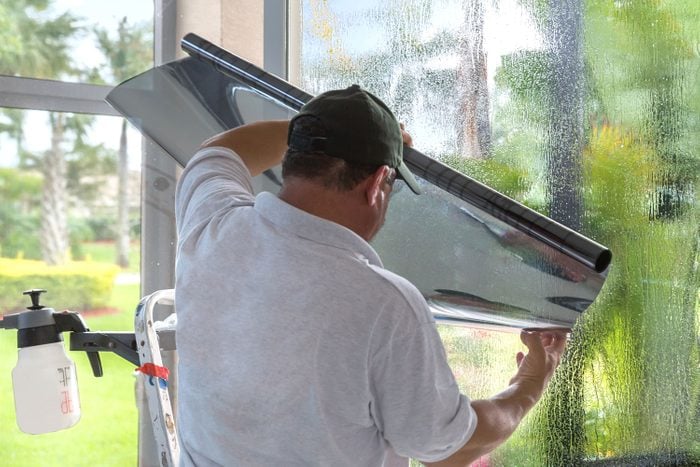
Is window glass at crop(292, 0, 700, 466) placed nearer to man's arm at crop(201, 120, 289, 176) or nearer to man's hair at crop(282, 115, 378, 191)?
man's arm at crop(201, 120, 289, 176)

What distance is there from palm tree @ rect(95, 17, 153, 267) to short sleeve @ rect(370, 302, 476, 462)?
2.95 feet

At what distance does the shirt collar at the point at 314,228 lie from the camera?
95 centimetres

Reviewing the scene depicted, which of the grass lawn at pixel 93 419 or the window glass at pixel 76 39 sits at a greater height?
the window glass at pixel 76 39

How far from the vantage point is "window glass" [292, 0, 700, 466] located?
1.90 m

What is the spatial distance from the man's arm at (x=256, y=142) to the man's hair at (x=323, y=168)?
268mm

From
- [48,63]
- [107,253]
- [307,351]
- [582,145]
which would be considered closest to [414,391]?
[307,351]

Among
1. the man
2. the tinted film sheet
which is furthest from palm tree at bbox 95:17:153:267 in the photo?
the man

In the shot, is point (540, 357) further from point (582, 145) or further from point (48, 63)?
point (48, 63)

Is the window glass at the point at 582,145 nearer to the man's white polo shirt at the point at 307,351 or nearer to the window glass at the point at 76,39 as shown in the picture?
the window glass at the point at 76,39

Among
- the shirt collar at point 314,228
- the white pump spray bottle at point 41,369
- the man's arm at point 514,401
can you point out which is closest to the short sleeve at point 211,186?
the shirt collar at point 314,228

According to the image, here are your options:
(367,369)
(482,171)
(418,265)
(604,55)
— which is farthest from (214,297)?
(604,55)

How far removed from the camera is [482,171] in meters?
1.97

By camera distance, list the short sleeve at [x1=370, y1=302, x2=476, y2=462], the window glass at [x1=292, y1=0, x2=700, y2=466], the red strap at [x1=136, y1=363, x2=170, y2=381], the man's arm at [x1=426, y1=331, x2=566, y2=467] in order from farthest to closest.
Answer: the window glass at [x1=292, y1=0, x2=700, y2=466] → the red strap at [x1=136, y1=363, x2=170, y2=381] → the man's arm at [x1=426, y1=331, x2=566, y2=467] → the short sleeve at [x1=370, y1=302, x2=476, y2=462]

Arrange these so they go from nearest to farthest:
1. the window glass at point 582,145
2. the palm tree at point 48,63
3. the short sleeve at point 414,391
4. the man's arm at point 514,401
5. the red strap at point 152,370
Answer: the short sleeve at point 414,391
the man's arm at point 514,401
the red strap at point 152,370
the palm tree at point 48,63
the window glass at point 582,145
